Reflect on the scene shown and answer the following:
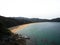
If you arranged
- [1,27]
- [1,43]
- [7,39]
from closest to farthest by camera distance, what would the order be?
[1,43], [7,39], [1,27]

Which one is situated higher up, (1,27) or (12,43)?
(1,27)

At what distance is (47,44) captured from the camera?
40.1 metres

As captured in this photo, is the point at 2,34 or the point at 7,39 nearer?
the point at 7,39

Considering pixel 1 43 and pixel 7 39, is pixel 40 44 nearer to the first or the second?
pixel 7 39

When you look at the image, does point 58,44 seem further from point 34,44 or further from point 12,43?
point 12,43

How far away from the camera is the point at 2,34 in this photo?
3859cm

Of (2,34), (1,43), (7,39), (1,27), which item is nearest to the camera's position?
(1,43)

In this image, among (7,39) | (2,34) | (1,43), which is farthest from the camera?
(2,34)

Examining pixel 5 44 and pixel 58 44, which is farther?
pixel 58 44

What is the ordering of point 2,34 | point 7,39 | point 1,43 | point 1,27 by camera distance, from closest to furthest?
1. point 1,43
2. point 7,39
3. point 2,34
4. point 1,27

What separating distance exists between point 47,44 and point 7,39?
1104 centimetres

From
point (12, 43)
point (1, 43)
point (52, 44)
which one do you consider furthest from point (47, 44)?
point (1, 43)

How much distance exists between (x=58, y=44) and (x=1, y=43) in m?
16.2

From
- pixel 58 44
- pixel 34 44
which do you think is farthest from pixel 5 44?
pixel 58 44
